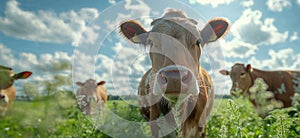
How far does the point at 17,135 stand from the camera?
5.97 ft

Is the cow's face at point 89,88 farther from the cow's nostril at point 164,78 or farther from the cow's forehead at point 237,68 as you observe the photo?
the cow's nostril at point 164,78

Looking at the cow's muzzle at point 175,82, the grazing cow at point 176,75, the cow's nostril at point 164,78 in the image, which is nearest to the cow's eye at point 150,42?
the grazing cow at point 176,75

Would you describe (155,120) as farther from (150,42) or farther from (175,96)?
(150,42)

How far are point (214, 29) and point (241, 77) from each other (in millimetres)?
7152

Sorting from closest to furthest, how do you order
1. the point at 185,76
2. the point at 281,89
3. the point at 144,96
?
the point at 185,76
the point at 144,96
the point at 281,89

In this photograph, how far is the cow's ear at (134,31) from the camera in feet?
13.1

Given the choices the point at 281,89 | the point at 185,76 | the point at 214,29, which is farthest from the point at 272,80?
the point at 185,76

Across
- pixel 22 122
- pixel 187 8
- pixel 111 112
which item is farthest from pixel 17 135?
pixel 111 112

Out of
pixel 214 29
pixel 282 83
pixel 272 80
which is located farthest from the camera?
pixel 272 80

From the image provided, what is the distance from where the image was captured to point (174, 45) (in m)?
3.21

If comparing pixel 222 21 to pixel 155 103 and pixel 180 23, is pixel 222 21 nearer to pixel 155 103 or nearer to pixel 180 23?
pixel 180 23

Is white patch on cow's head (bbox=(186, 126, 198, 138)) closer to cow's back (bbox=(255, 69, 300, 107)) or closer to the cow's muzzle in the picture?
the cow's muzzle

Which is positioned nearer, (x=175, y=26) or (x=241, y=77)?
(x=175, y=26)

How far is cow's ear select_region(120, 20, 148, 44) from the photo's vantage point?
4.01 metres
